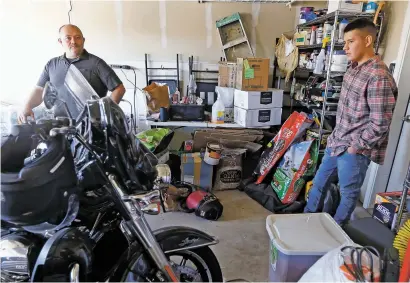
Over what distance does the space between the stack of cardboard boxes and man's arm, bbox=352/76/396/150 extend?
4.44 feet

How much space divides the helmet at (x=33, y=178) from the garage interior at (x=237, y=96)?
3.32ft

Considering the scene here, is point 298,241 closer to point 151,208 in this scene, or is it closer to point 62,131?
point 151,208

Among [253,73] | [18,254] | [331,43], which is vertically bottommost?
[18,254]

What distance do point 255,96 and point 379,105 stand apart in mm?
1412

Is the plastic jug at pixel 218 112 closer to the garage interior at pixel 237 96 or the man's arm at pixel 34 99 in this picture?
the garage interior at pixel 237 96

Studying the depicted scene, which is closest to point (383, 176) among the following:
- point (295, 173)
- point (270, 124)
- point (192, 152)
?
point (295, 173)

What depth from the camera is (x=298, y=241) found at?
4.48 feet

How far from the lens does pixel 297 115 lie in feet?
9.18

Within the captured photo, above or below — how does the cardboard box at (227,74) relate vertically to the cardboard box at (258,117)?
above

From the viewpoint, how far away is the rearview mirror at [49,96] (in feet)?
3.88

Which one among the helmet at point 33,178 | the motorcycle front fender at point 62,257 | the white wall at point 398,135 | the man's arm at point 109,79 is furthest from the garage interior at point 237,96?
the helmet at point 33,178

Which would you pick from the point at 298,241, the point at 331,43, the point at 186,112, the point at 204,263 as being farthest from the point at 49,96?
the point at 331,43

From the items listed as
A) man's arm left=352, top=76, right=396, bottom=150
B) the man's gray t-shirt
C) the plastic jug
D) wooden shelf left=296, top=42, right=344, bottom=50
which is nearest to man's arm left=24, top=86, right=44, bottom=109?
the man's gray t-shirt

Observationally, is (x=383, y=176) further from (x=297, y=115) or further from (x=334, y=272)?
(x=334, y=272)
